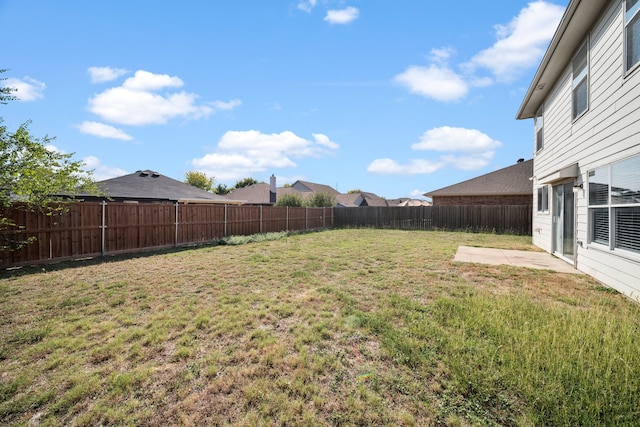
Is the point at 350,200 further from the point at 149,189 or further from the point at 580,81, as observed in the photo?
the point at 580,81

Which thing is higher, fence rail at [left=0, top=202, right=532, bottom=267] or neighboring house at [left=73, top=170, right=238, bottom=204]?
neighboring house at [left=73, top=170, right=238, bottom=204]

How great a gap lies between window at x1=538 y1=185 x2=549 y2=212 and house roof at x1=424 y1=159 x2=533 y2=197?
7074 millimetres

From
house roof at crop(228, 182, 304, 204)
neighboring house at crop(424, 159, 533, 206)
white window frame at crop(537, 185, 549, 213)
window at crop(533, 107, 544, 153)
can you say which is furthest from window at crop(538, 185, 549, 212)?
house roof at crop(228, 182, 304, 204)

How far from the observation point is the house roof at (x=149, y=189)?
1474 centimetres

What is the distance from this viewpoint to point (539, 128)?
31.7 ft

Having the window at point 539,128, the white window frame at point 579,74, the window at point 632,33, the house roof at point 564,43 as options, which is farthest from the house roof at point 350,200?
the window at point 632,33

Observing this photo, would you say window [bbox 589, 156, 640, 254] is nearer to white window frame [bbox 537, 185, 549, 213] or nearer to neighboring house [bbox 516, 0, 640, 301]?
neighboring house [bbox 516, 0, 640, 301]

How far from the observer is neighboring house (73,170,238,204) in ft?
47.8

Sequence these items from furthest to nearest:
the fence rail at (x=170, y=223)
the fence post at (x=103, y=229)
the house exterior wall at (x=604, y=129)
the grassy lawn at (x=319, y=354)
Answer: the fence post at (x=103, y=229) < the fence rail at (x=170, y=223) < the house exterior wall at (x=604, y=129) < the grassy lawn at (x=319, y=354)

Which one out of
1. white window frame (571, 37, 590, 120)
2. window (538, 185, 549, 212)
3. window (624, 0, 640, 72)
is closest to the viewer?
window (624, 0, 640, 72)

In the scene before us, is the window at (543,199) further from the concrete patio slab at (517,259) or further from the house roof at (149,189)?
the house roof at (149,189)

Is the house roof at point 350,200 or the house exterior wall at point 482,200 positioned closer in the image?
the house exterior wall at point 482,200

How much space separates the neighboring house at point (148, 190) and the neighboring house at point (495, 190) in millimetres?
15682

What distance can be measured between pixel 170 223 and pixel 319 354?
8976 mm
